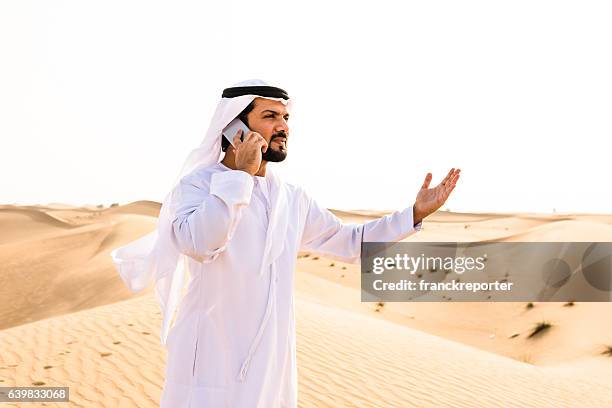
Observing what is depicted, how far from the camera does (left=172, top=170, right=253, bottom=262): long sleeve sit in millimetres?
2574

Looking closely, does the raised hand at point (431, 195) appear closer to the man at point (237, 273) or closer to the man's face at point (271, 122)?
the man at point (237, 273)

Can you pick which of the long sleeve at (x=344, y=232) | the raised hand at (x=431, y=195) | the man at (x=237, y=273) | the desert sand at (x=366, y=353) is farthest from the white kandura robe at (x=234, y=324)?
the desert sand at (x=366, y=353)

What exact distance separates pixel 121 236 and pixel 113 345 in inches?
709

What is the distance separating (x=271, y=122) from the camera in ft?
10.1

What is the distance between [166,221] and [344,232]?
3.25 feet

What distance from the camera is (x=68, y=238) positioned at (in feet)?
92.3

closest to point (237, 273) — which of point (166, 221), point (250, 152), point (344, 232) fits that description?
point (166, 221)

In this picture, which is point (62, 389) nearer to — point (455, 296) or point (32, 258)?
point (455, 296)

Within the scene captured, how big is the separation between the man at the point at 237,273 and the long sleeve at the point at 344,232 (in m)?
0.30

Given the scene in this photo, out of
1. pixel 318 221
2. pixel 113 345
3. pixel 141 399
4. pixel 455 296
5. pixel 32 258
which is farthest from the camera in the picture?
pixel 32 258

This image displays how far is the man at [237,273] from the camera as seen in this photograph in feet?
9.07

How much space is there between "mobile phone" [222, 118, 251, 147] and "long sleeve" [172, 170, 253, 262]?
1.18 ft

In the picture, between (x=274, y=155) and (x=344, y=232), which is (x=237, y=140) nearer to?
(x=274, y=155)

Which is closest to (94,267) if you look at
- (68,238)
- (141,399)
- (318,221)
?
(68,238)
